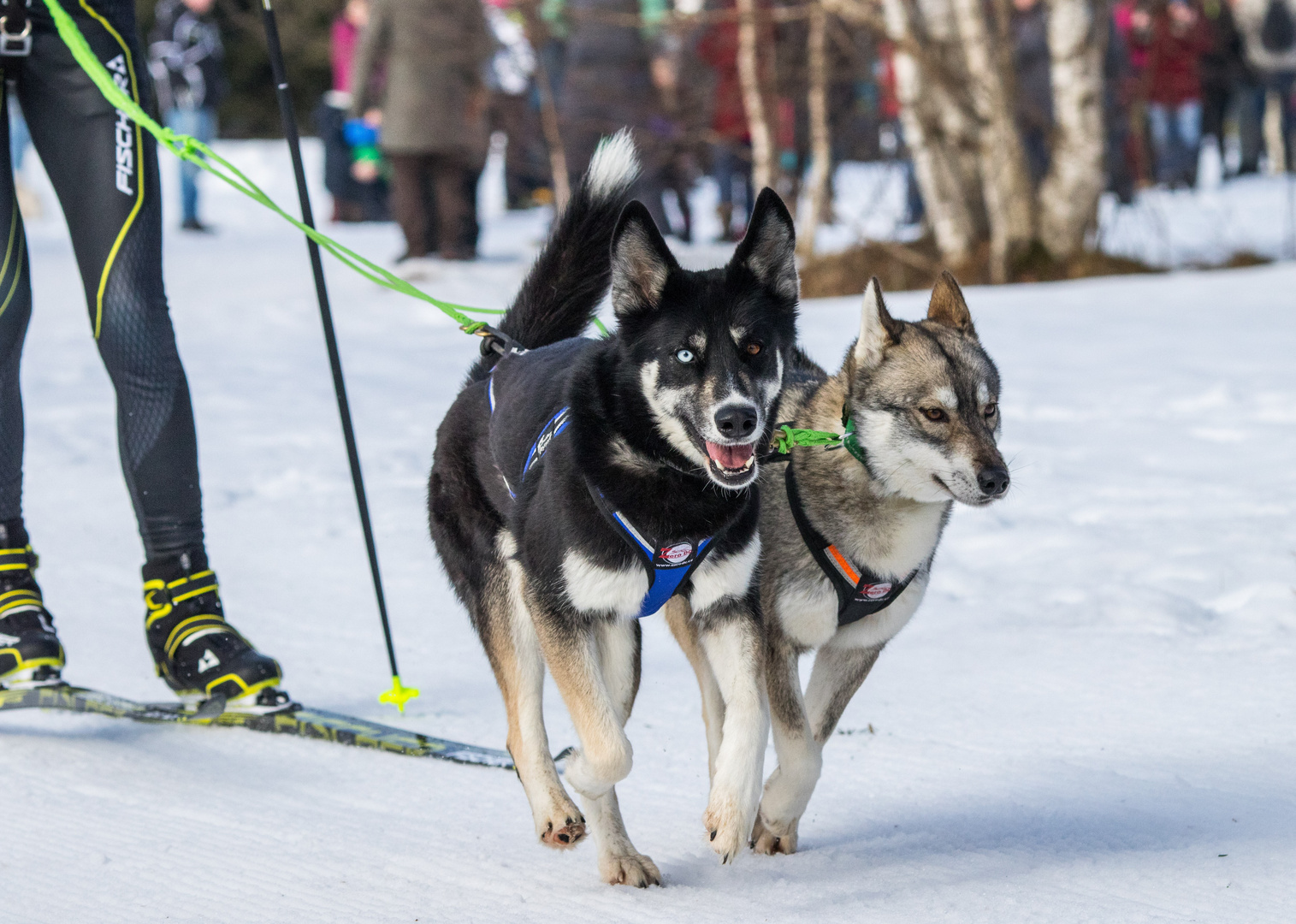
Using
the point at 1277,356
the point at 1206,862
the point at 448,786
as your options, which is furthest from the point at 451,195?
the point at 1206,862

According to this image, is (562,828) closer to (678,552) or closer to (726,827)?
(726,827)

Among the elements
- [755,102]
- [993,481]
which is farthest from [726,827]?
[755,102]

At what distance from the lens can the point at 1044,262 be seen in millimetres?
9719

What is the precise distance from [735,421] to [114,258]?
1.73 m

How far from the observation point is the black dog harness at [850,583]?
9.20ft

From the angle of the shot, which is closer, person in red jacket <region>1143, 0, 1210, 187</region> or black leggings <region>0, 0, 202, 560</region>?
black leggings <region>0, 0, 202, 560</region>

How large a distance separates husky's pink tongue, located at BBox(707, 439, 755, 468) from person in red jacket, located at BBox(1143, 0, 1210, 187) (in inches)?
428

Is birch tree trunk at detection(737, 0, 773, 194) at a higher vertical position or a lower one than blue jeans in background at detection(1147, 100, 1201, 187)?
higher

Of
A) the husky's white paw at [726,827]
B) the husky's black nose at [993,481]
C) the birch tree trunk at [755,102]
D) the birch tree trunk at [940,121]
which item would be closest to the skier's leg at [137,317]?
the husky's white paw at [726,827]

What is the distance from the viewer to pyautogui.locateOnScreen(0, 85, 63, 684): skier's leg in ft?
11.2

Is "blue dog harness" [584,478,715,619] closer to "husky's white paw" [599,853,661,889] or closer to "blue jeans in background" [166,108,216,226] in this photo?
"husky's white paw" [599,853,661,889]

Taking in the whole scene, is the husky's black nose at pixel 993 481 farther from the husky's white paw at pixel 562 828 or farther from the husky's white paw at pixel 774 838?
the husky's white paw at pixel 562 828

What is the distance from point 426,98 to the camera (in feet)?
32.7

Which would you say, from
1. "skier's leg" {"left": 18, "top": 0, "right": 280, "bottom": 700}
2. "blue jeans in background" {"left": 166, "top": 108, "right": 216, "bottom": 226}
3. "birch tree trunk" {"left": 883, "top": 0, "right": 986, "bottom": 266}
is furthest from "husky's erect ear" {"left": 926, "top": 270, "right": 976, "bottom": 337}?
"blue jeans in background" {"left": 166, "top": 108, "right": 216, "bottom": 226}
